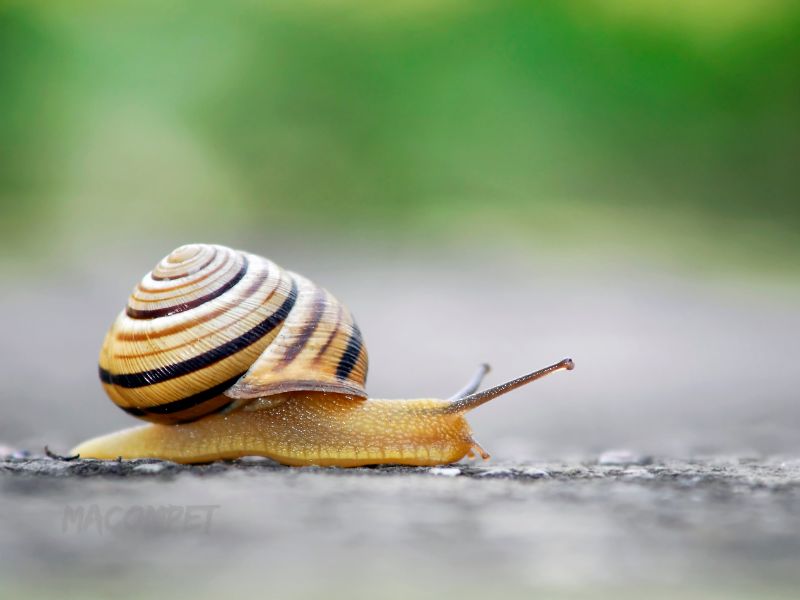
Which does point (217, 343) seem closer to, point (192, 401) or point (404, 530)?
point (192, 401)

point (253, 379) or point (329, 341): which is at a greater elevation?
point (329, 341)

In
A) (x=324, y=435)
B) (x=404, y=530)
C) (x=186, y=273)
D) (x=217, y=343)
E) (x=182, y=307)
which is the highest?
(x=186, y=273)

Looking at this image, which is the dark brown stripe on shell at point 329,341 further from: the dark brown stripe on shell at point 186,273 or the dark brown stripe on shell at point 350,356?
the dark brown stripe on shell at point 186,273

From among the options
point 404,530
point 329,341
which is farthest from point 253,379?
point 404,530

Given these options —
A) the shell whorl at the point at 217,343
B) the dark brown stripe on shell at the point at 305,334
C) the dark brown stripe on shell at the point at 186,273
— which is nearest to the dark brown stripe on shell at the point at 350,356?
the shell whorl at the point at 217,343

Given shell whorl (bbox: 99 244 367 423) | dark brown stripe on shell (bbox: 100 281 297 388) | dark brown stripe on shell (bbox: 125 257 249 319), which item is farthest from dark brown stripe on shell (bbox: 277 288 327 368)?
dark brown stripe on shell (bbox: 125 257 249 319)

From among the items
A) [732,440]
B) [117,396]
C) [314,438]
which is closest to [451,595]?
[314,438]

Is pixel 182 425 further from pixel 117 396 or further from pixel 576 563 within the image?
pixel 576 563
